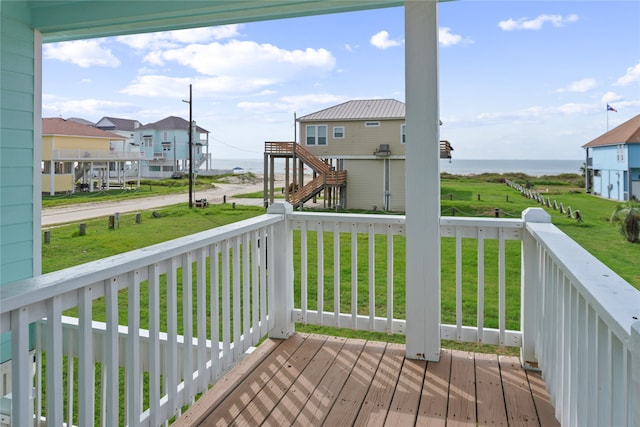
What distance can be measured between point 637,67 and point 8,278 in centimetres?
331

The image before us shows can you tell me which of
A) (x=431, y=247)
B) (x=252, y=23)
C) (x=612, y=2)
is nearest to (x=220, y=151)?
(x=252, y=23)

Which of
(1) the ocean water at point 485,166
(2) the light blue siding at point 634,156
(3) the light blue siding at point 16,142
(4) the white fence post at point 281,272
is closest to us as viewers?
(2) the light blue siding at point 634,156

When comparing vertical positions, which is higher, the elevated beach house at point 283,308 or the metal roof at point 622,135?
the metal roof at point 622,135

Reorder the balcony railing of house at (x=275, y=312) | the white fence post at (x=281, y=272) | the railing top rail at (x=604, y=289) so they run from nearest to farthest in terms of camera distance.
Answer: the railing top rail at (x=604, y=289) < the balcony railing of house at (x=275, y=312) < the white fence post at (x=281, y=272)

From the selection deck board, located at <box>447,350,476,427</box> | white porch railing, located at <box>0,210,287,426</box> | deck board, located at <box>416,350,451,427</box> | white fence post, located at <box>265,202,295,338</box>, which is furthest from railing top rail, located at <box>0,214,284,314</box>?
deck board, located at <box>447,350,476,427</box>

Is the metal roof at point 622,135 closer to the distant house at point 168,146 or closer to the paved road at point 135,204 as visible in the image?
the paved road at point 135,204

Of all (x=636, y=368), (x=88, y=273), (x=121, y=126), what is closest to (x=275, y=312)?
(x=121, y=126)

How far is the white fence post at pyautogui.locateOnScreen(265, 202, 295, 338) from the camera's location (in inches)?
106

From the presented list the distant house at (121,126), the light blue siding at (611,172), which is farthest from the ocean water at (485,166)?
the distant house at (121,126)

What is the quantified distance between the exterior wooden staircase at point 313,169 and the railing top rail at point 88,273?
57 centimetres

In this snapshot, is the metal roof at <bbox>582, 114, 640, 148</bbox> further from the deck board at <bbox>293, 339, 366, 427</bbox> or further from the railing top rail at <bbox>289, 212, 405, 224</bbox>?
the deck board at <bbox>293, 339, 366, 427</bbox>

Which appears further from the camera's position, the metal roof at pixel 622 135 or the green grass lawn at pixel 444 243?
the green grass lawn at pixel 444 243

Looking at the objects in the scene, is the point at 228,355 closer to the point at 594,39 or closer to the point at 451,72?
the point at 451,72

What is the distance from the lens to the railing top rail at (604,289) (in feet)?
2.59
